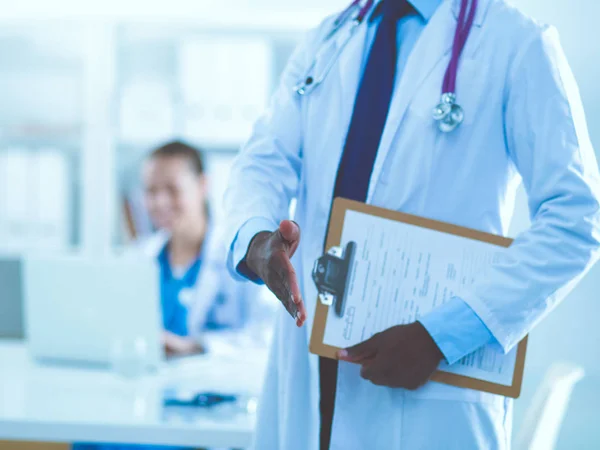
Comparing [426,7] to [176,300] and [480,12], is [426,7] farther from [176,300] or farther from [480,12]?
[176,300]

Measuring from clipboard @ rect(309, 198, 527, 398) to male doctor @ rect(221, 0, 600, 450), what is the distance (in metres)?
0.03

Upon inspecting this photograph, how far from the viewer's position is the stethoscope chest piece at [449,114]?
111 centimetres

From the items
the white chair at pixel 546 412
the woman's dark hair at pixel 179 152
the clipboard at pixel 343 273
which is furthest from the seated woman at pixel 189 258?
the clipboard at pixel 343 273

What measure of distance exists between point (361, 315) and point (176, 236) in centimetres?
184

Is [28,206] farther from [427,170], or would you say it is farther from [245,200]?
[427,170]

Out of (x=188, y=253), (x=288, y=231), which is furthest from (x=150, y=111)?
(x=288, y=231)

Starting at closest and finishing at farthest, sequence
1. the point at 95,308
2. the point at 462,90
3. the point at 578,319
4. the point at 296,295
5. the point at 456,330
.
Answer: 1. the point at 296,295
2. the point at 456,330
3. the point at 462,90
4. the point at 95,308
5. the point at 578,319

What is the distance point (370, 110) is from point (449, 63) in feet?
0.50

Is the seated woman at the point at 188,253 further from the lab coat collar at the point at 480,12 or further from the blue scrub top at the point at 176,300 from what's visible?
the lab coat collar at the point at 480,12

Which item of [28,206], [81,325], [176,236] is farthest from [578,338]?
[28,206]

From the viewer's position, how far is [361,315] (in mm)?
1087

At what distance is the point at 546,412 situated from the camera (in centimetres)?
143

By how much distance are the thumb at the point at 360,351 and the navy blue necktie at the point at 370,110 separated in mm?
261

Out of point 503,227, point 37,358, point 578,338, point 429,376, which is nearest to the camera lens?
point 429,376
